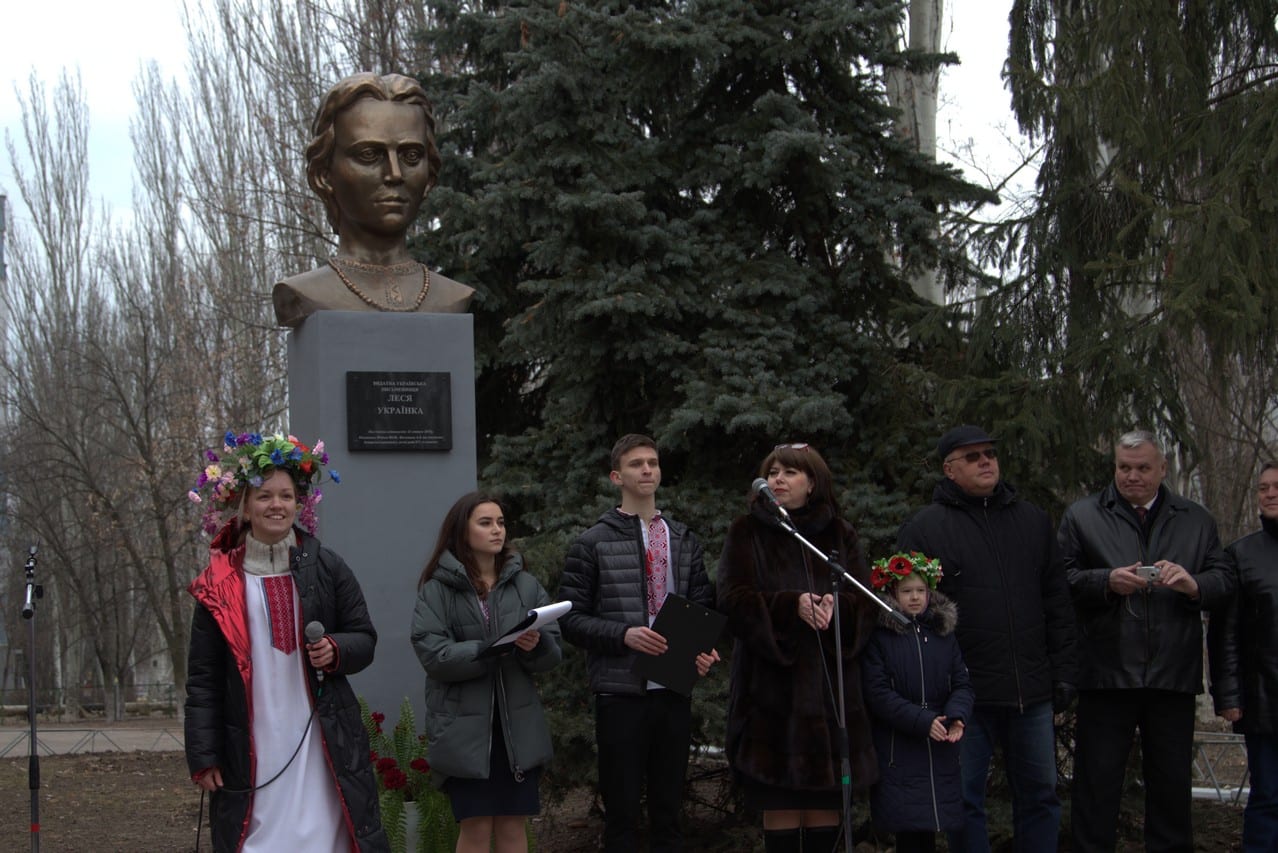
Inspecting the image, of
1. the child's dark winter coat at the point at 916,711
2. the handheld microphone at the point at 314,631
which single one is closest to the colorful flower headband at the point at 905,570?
the child's dark winter coat at the point at 916,711

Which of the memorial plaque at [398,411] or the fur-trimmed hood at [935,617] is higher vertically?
the memorial plaque at [398,411]

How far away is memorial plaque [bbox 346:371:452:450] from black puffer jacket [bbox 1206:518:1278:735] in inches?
135

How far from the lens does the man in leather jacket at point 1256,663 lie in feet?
17.9

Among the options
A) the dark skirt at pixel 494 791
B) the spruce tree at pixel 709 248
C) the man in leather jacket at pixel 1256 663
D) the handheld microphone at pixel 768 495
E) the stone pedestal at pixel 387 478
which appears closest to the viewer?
the handheld microphone at pixel 768 495

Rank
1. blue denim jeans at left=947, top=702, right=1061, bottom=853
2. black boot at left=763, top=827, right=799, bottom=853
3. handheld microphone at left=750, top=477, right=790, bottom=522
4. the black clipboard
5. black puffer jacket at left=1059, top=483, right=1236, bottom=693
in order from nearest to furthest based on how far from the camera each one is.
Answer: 1. handheld microphone at left=750, top=477, right=790, bottom=522
2. the black clipboard
3. black boot at left=763, top=827, right=799, bottom=853
4. blue denim jeans at left=947, top=702, right=1061, bottom=853
5. black puffer jacket at left=1059, top=483, right=1236, bottom=693

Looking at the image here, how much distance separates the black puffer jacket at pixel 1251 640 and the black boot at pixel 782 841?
1.84 m

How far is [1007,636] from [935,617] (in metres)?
0.36

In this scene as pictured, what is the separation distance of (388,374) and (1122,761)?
3.56 meters

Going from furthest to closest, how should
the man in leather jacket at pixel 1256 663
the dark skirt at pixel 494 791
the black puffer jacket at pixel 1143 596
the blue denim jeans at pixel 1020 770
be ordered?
the man in leather jacket at pixel 1256 663 → the black puffer jacket at pixel 1143 596 → the blue denim jeans at pixel 1020 770 → the dark skirt at pixel 494 791

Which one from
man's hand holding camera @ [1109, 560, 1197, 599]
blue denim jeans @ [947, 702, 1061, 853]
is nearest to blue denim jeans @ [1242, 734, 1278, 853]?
man's hand holding camera @ [1109, 560, 1197, 599]

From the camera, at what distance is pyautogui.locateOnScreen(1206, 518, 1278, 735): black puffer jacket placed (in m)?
5.45

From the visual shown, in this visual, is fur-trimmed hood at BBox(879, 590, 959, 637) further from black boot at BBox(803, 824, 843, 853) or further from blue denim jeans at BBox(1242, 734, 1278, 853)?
blue denim jeans at BBox(1242, 734, 1278, 853)

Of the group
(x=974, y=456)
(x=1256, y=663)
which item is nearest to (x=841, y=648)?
(x=974, y=456)

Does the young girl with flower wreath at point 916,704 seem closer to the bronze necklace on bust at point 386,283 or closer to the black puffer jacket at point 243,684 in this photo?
the black puffer jacket at point 243,684
